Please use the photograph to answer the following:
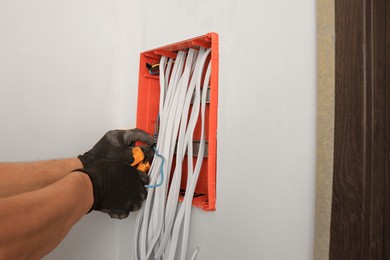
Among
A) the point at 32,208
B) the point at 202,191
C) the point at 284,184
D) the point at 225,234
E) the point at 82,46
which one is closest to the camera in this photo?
the point at 32,208

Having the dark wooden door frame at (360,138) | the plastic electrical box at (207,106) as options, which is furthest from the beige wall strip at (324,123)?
the plastic electrical box at (207,106)

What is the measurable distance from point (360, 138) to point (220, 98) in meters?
0.39

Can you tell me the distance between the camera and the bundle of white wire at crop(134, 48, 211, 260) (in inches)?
34.7

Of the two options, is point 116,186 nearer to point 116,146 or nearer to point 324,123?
point 116,146

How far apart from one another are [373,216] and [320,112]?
0.24 meters

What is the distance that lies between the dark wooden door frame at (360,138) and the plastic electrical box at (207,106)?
0.35 metres

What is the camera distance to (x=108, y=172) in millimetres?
833

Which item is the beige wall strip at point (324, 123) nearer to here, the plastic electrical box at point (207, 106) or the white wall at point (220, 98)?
the white wall at point (220, 98)

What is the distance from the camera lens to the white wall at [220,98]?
67 centimetres

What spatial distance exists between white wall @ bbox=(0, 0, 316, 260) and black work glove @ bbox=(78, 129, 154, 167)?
103mm

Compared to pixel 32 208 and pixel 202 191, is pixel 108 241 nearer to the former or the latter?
pixel 202 191

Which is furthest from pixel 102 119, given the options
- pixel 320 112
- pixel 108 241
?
pixel 320 112

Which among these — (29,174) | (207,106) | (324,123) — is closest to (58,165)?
(29,174)

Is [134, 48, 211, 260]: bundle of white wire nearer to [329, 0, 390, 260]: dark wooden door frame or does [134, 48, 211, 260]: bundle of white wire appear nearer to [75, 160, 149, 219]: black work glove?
[75, 160, 149, 219]: black work glove
